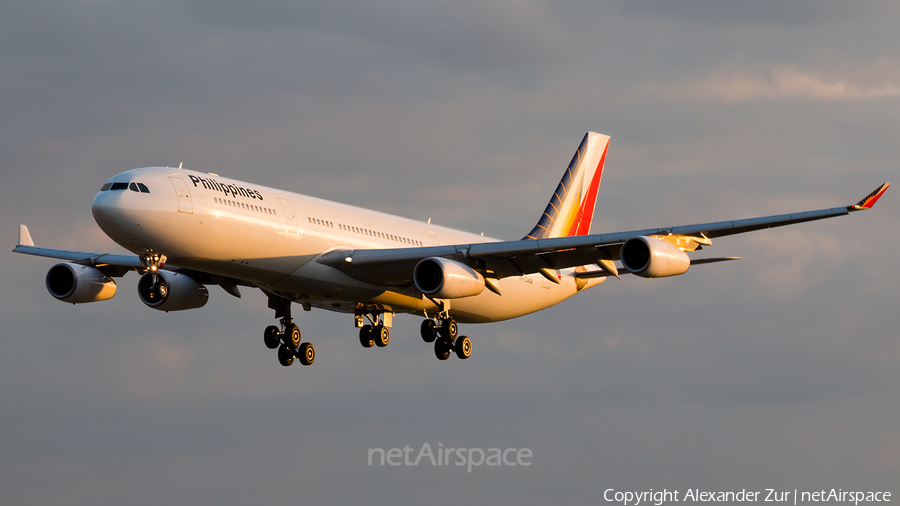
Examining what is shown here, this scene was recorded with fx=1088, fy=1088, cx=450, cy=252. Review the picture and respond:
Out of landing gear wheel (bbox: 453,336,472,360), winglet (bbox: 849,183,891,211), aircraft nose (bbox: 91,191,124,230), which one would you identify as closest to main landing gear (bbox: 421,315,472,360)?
landing gear wheel (bbox: 453,336,472,360)

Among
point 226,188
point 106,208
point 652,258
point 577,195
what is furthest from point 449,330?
point 106,208

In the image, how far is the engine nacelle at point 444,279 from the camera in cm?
4103

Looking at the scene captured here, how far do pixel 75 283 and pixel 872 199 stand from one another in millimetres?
32120

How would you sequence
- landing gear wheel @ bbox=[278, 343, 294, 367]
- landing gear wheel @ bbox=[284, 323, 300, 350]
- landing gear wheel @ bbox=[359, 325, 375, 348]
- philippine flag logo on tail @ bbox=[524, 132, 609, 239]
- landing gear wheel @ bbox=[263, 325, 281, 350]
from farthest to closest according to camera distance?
philippine flag logo on tail @ bbox=[524, 132, 609, 239] → landing gear wheel @ bbox=[263, 325, 281, 350] → landing gear wheel @ bbox=[278, 343, 294, 367] → landing gear wheel @ bbox=[284, 323, 300, 350] → landing gear wheel @ bbox=[359, 325, 375, 348]

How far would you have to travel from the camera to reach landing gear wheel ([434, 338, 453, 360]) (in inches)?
1898

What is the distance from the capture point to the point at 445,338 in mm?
48156

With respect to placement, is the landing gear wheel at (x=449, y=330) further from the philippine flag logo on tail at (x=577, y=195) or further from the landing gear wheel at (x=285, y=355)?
the philippine flag logo on tail at (x=577, y=195)

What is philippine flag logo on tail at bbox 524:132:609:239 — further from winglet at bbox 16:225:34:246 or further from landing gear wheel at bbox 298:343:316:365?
winglet at bbox 16:225:34:246

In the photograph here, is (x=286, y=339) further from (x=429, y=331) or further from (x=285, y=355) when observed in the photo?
(x=429, y=331)

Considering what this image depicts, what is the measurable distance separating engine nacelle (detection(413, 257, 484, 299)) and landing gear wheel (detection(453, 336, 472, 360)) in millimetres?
6504

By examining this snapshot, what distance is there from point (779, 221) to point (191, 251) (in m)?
20.7

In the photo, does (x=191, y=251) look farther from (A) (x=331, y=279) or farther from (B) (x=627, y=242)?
(B) (x=627, y=242)

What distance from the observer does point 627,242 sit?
129 feet

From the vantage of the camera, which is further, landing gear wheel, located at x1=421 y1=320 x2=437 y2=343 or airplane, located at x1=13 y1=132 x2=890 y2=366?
landing gear wheel, located at x1=421 y1=320 x2=437 y2=343
